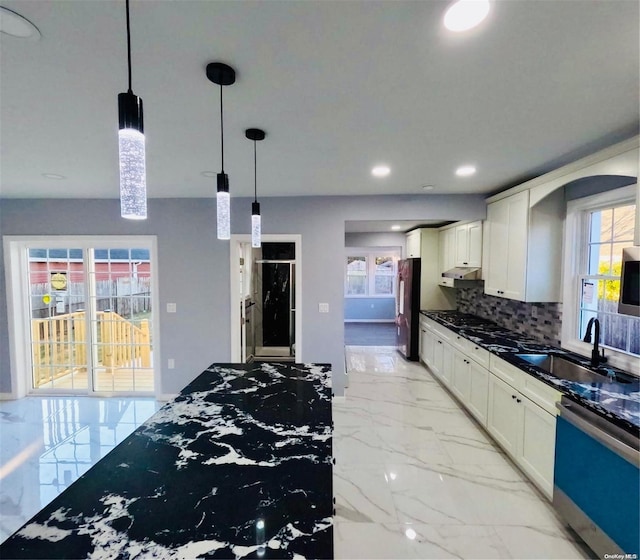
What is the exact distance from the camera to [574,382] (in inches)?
79.0

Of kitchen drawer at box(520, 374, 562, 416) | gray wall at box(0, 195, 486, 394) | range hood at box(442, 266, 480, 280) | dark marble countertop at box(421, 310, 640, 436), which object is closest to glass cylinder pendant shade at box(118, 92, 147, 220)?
dark marble countertop at box(421, 310, 640, 436)

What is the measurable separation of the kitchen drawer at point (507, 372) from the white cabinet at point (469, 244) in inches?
56.7

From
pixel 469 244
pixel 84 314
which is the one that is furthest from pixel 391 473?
pixel 84 314

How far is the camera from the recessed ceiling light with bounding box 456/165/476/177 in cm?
263

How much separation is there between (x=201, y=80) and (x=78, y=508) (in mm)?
1694

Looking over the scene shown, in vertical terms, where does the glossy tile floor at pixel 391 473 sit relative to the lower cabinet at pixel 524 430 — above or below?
below

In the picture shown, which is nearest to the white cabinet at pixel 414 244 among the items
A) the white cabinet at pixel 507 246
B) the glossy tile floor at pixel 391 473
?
the white cabinet at pixel 507 246

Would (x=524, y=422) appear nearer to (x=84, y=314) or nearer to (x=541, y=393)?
(x=541, y=393)

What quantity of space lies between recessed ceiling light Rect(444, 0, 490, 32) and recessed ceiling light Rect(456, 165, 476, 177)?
1679mm

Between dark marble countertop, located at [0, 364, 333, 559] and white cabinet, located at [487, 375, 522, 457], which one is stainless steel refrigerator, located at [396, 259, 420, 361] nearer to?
white cabinet, located at [487, 375, 522, 457]

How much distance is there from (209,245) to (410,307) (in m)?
3.24

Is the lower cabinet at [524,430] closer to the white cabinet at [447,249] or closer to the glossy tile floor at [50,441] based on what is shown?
the white cabinet at [447,249]

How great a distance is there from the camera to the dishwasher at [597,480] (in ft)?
4.72

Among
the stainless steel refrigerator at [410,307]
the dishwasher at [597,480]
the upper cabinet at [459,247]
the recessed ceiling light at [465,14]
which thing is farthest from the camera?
the stainless steel refrigerator at [410,307]
